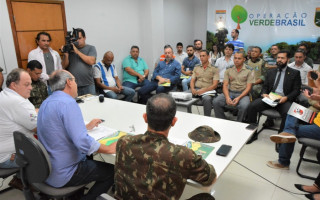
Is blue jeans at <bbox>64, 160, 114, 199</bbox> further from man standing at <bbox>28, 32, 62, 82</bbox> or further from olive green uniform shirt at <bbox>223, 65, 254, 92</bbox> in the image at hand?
olive green uniform shirt at <bbox>223, 65, 254, 92</bbox>

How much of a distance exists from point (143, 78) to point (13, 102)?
3.49 m

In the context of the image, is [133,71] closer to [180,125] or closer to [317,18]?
[180,125]

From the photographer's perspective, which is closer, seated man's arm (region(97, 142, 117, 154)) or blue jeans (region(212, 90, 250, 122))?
seated man's arm (region(97, 142, 117, 154))

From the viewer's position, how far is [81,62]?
13.6ft

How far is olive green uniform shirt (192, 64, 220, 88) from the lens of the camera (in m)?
4.14

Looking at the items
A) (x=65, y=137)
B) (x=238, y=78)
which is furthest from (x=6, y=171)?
(x=238, y=78)

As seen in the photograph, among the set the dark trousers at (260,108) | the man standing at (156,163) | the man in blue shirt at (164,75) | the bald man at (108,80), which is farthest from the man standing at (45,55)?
the dark trousers at (260,108)

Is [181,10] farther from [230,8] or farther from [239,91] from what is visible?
[239,91]

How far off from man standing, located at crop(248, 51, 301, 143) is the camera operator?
8.92ft

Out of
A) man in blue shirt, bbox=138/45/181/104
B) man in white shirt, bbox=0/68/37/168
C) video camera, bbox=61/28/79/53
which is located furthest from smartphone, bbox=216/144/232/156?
video camera, bbox=61/28/79/53

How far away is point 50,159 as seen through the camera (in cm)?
169

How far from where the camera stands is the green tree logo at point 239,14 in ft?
23.5

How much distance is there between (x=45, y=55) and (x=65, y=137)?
2634mm

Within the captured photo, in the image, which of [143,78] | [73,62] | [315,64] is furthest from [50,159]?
[315,64]
